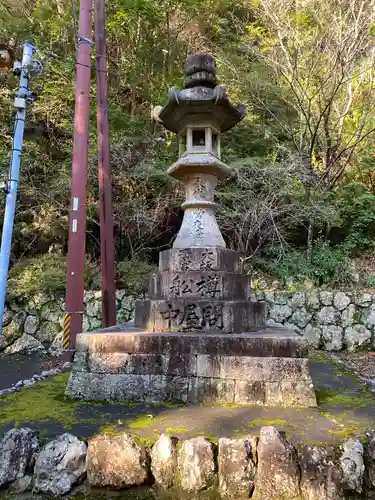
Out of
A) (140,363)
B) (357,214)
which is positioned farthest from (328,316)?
(140,363)

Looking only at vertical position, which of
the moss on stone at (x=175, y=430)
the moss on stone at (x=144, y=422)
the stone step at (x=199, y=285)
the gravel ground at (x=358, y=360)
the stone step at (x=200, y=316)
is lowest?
the gravel ground at (x=358, y=360)

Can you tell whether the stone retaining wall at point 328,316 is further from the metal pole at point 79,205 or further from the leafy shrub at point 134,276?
the metal pole at point 79,205

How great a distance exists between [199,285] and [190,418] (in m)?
1.81

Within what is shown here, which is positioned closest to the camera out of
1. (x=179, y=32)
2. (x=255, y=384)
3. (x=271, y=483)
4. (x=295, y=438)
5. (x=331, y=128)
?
(x=271, y=483)

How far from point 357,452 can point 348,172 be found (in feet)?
36.7

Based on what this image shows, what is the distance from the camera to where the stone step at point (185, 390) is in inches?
155

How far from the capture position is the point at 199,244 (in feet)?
17.7

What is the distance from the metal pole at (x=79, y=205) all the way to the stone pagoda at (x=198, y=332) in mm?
2129

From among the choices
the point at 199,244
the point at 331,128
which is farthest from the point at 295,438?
the point at 331,128

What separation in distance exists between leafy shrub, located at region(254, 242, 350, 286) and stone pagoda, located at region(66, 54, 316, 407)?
511 cm

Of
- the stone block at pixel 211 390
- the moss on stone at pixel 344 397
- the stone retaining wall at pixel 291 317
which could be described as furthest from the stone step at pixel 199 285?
the stone retaining wall at pixel 291 317

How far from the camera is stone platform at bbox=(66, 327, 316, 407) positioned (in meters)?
3.97

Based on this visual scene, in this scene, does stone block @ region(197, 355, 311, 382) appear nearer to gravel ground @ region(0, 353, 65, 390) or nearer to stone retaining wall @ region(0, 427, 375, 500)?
stone retaining wall @ region(0, 427, 375, 500)

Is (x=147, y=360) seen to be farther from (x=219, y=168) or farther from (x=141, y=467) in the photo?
(x=219, y=168)
